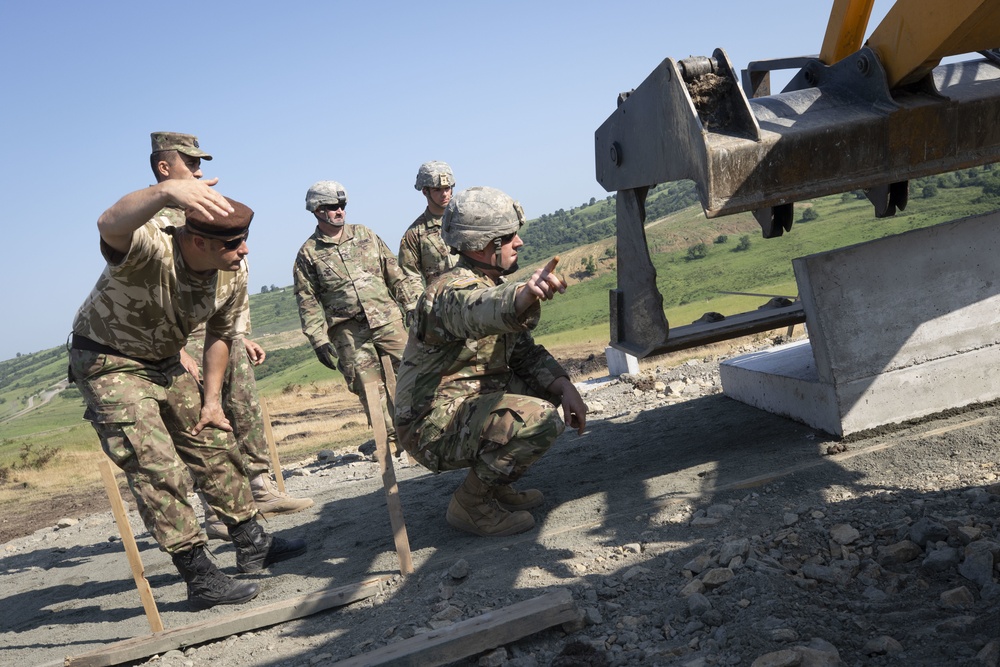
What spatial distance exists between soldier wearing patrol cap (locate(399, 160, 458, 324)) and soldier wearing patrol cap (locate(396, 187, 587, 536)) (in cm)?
313

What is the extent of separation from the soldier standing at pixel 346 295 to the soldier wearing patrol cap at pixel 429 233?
0.19 metres

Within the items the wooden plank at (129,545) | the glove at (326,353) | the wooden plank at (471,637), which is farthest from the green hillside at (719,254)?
the wooden plank at (129,545)

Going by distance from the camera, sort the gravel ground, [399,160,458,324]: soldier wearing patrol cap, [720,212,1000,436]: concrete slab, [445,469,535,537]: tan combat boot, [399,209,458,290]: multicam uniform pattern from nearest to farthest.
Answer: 1. the gravel ground
2. [445,469,535,537]: tan combat boot
3. [720,212,1000,436]: concrete slab
4. [399,160,458,324]: soldier wearing patrol cap
5. [399,209,458,290]: multicam uniform pattern

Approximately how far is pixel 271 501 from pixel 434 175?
3.03 meters

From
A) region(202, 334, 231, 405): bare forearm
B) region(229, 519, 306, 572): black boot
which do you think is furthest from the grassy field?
region(202, 334, 231, 405): bare forearm

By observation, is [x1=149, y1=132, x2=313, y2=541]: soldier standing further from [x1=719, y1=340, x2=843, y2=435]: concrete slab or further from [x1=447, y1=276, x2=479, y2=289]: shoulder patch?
[x1=719, y1=340, x2=843, y2=435]: concrete slab

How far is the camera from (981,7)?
295 cm

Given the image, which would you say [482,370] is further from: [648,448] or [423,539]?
[648,448]

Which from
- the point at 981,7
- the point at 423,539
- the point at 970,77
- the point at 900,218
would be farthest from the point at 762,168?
the point at 900,218

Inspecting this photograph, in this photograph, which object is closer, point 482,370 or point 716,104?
point 716,104

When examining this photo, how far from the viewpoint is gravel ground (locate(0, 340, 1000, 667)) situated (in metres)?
2.72

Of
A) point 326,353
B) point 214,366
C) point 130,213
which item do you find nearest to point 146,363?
point 214,366

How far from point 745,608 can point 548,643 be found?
723 mm

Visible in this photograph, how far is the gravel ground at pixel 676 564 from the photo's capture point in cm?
272
